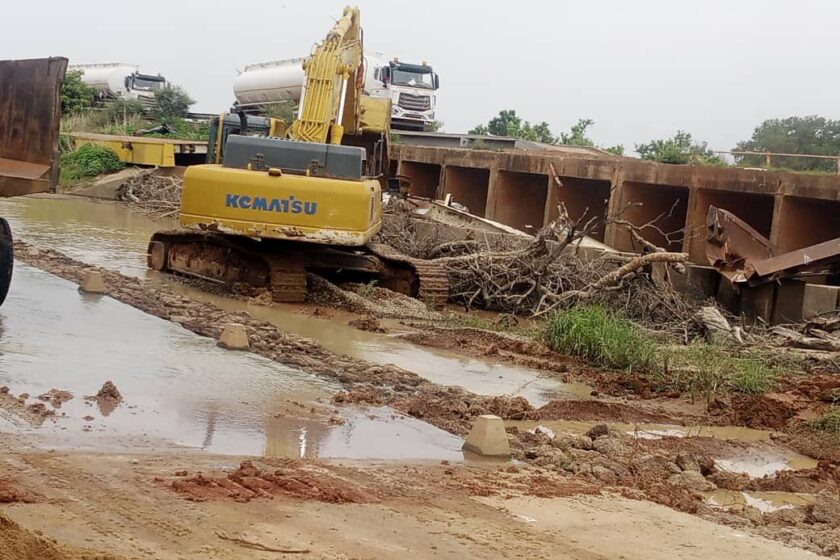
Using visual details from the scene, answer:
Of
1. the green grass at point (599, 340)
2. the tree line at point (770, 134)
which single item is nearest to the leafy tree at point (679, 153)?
the tree line at point (770, 134)

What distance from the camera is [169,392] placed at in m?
7.69

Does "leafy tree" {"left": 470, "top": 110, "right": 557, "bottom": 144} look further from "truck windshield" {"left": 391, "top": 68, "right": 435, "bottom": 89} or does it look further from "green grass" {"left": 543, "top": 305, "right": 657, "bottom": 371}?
"green grass" {"left": 543, "top": 305, "right": 657, "bottom": 371}

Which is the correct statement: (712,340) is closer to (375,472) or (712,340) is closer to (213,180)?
(213,180)

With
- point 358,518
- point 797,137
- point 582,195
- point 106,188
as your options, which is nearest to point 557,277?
point 358,518

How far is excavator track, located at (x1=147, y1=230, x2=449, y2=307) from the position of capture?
13875 mm

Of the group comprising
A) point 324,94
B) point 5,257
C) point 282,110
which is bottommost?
point 5,257

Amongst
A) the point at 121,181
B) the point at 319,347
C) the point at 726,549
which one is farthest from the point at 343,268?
the point at 121,181

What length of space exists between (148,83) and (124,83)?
1100mm

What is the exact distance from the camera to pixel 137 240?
19000 mm

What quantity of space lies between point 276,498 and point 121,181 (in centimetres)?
2289

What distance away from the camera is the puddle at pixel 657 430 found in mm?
8289

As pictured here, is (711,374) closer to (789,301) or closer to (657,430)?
(657,430)

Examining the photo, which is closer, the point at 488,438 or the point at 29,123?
the point at 488,438

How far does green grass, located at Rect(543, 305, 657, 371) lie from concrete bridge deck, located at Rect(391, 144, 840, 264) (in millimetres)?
3930
